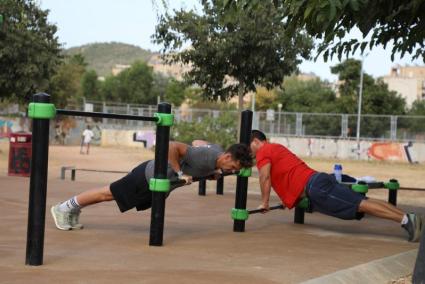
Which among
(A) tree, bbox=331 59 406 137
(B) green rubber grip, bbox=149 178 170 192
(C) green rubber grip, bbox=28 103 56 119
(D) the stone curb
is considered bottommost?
(D) the stone curb

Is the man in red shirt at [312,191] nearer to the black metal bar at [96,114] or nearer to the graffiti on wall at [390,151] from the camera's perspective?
the black metal bar at [96,114]

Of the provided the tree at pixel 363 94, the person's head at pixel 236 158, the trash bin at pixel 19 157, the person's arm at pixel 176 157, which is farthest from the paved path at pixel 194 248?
the tree at pixel 363 94

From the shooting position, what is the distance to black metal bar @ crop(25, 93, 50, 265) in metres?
4.84

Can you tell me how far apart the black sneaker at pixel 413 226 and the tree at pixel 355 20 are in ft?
6.13

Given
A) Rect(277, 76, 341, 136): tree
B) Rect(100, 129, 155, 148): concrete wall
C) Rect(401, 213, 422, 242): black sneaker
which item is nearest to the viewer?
Rect(401, 213, 422, 242): black sneaker

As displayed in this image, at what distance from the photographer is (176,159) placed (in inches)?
248

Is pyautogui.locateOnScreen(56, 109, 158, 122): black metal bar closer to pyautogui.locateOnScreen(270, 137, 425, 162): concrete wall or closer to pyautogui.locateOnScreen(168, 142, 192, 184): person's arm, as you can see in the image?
pyautogui.locateOnScreen(168, 142, 192, 184): person's arm

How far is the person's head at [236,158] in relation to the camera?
247 inches

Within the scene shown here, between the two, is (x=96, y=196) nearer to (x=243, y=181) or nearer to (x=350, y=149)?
(x=243, y=181)

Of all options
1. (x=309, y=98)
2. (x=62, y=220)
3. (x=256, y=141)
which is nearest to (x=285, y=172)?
(x=256, y=141)

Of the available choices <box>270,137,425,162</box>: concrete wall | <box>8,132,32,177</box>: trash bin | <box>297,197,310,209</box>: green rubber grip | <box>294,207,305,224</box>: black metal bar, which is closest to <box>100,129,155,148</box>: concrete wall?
<box>270,137,425,162</box>: concrete wall

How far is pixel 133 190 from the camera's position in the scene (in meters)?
6.34

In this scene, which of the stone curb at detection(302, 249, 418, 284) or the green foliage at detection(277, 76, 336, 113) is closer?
the stone curb at detection(302, 249, 418, 284)

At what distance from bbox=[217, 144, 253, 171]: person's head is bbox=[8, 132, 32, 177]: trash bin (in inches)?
396
